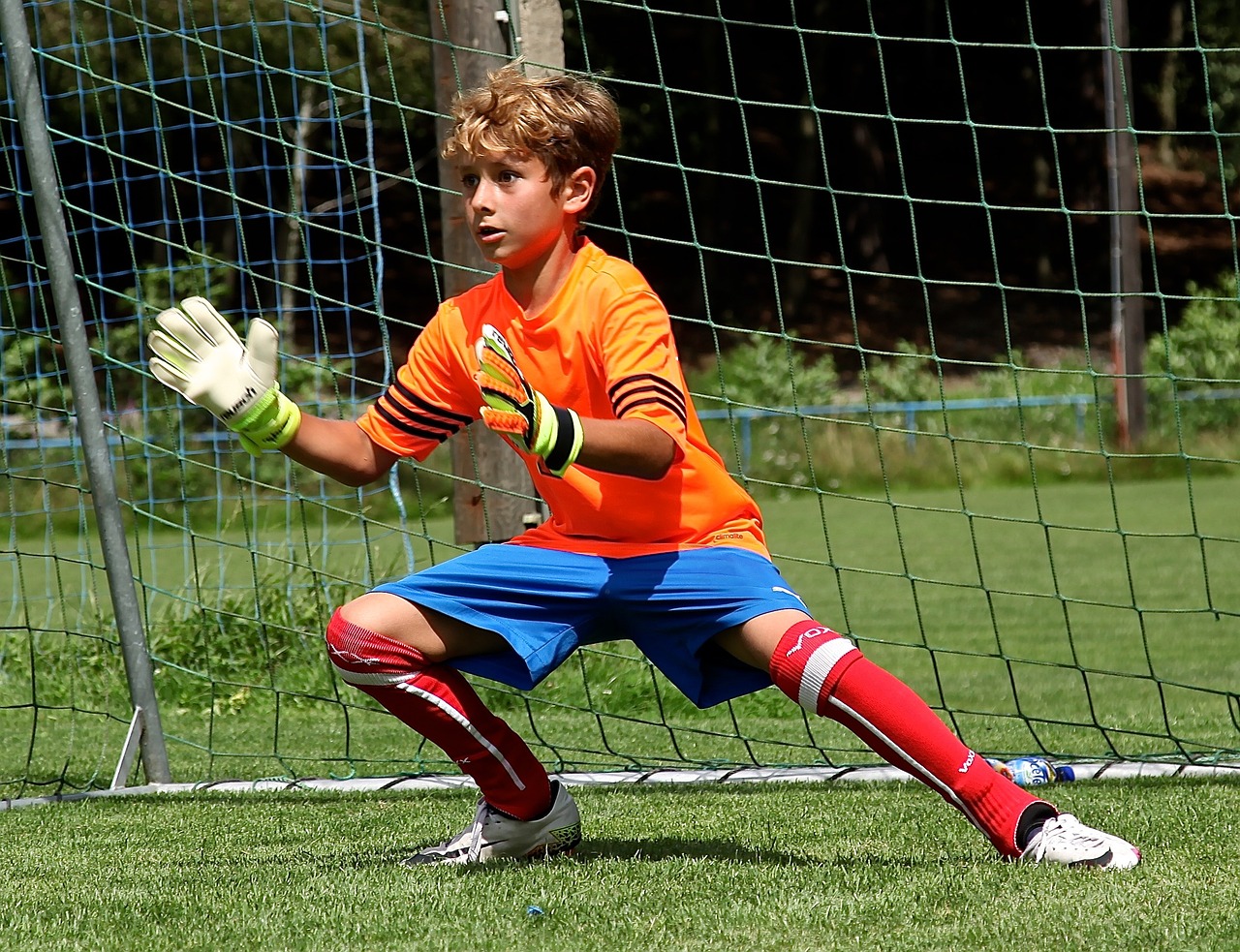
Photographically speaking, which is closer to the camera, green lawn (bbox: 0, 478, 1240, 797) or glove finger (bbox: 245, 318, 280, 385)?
glove finger (bbox: 245, 318, 280, 385)

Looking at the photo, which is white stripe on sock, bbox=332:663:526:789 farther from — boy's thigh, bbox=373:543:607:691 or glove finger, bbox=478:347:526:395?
glove finger, bbox=478:347:526:395

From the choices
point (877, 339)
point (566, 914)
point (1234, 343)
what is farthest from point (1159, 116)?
point (566, 914)

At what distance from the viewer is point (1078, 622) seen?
914cm

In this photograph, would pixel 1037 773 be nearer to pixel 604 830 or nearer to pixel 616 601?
pixel 604 830

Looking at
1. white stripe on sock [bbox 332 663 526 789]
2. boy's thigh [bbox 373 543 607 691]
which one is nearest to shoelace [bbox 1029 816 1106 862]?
boy's thigh [bbox 373 543 607 691]

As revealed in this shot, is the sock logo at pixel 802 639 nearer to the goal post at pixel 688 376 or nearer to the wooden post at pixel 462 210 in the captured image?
the goal post at pixel 688 376

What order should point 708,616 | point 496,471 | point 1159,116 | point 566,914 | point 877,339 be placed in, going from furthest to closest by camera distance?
point 1159,116 < point 877,339 < point 496,471 < point 708,616 < point 566,914

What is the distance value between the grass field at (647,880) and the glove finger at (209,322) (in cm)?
102

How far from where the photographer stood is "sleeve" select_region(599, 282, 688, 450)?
2.95 meters

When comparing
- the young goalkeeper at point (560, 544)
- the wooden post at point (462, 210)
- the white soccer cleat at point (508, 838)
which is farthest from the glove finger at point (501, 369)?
the wooden post at point (462, 210)

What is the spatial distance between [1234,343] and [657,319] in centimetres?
1779

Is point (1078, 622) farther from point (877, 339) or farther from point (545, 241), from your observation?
point (877, 339)

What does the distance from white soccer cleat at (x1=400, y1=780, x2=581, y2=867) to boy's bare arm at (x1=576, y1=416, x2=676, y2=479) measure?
84 centimetres

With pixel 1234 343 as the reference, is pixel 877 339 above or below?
above
